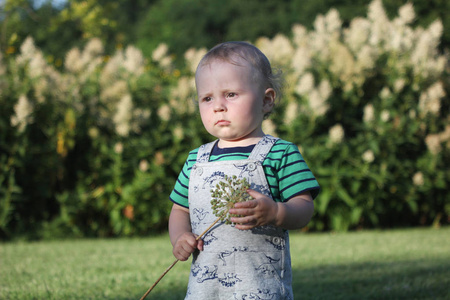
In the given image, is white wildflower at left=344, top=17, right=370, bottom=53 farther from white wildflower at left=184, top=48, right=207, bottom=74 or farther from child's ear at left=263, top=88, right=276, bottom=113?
child's ear at left=263, top=88, right=276, bottom=113

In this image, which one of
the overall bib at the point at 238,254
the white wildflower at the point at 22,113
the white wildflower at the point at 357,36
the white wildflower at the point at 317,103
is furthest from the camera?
the white wildflower at the point at 357,36

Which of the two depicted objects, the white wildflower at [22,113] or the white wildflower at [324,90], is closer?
the white wildflower at [22,113]

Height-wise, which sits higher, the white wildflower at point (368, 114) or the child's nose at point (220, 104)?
the white wildflower at point (368, 114)

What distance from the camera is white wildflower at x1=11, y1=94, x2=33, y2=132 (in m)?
5.49

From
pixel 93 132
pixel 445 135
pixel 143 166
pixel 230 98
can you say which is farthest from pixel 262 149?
pixel 445 135

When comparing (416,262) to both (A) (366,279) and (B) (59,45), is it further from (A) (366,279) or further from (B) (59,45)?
(B) (59,45)

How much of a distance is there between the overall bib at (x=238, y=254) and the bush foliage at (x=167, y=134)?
369cm

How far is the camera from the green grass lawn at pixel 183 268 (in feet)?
Result: 10.5

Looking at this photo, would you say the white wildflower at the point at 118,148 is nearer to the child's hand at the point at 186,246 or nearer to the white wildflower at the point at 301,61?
the white wildflower at the point at 301,61

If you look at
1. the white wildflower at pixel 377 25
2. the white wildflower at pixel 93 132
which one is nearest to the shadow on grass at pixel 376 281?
the white wildflower at pixel 93 132

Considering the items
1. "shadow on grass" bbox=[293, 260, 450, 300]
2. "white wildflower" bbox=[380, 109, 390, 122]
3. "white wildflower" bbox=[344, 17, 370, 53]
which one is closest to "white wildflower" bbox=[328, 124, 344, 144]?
"white wildflower" bbox=[380, 109, 390, 122]

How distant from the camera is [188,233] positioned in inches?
84.4

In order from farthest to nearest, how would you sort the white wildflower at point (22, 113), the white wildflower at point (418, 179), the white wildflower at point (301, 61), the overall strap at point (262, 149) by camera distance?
the white wildflower at point (301, 61) < the white wildflower at point (418, 179) < the white wildflower at point (22, 113) < the overall strap at point (262, 149)

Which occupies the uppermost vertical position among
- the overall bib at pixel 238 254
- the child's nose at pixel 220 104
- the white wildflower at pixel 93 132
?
the white wildflower at pixel 93 132
